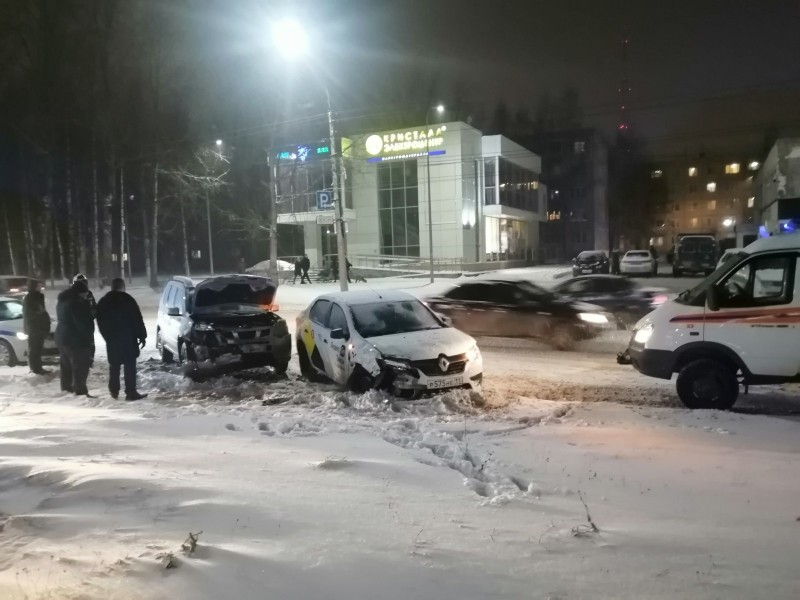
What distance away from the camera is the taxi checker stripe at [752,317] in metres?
8.40

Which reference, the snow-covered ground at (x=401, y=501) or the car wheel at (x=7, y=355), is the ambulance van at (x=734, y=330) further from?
the car wheel at (x=7, y=355)

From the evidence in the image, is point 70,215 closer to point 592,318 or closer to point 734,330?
point 592,318

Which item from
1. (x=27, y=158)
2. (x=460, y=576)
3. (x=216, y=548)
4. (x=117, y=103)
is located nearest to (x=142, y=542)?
(x=216, y=548)

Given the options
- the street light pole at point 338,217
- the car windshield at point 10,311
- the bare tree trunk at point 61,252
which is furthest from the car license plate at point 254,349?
the bare tree trunk at point 61,252

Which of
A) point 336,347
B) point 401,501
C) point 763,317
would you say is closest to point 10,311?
point 336,347

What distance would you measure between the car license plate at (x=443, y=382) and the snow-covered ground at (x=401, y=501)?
176 millimetres

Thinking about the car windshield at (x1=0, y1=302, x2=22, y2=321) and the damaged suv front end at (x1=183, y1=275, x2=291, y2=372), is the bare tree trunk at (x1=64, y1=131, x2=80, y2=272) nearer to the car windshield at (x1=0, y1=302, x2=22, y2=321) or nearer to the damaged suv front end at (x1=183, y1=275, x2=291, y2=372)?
the car windshield at (x1=0, y1=302, x2=22, y2=321)

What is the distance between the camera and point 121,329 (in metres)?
9.55

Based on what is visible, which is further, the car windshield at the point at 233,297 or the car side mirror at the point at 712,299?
the car windshield at the point at 233,297

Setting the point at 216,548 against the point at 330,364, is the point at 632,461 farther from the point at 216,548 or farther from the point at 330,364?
the point at 330,364

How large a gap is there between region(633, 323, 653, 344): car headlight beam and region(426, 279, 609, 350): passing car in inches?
199

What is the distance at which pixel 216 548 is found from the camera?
386 centimetres

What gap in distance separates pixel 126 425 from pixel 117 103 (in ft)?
101

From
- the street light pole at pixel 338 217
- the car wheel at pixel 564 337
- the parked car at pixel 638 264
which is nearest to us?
the car wheel at pixel 564 337
